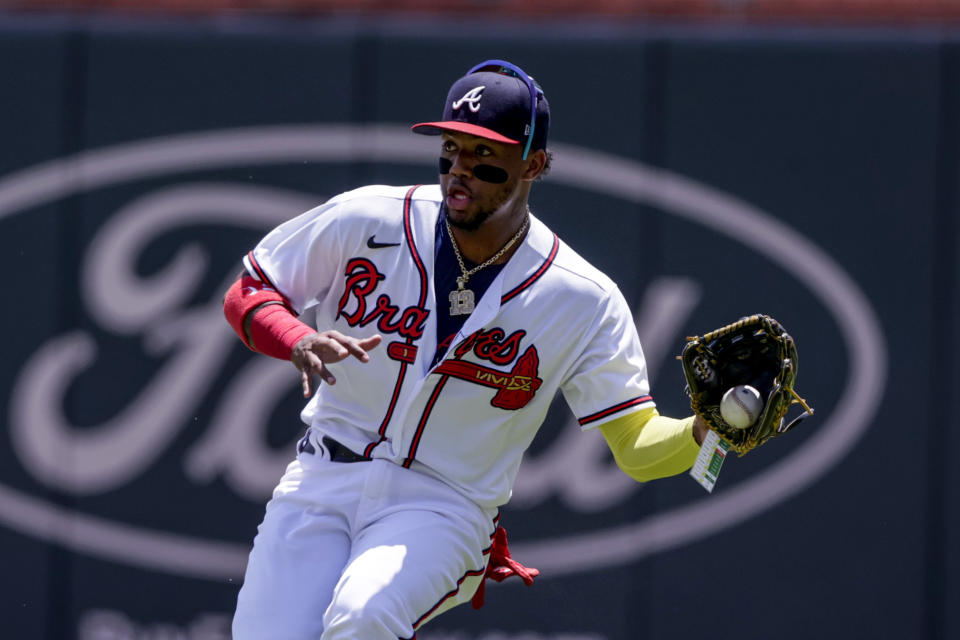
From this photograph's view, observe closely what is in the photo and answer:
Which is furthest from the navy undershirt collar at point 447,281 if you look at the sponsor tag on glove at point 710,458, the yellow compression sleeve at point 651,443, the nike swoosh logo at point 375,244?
the sponsor tag on glove at point 710,458

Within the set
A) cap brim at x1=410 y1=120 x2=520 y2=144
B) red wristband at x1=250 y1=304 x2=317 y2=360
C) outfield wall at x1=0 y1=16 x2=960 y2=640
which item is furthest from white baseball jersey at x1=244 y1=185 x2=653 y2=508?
outfield wall at x1=0 y1=16 x2=960 y2=640

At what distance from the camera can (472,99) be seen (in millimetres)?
2883

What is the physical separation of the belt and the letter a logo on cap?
0.83m

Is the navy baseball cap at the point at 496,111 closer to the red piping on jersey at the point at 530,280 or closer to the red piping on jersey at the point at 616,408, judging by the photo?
the red piping on jersey at the point at 530,280

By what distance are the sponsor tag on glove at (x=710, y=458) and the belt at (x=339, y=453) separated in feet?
2.46

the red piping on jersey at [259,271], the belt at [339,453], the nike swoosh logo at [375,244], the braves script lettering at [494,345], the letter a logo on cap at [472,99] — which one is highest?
the letter a logo on cap at [472,99]

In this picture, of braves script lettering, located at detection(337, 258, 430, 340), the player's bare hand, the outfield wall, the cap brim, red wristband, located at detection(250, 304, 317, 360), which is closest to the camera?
the player's bare hand

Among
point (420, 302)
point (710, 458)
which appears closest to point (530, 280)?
point (420, 302)

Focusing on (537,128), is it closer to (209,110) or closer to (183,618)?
(209,110)

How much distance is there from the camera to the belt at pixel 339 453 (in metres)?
2.92

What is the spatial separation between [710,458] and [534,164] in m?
0.81

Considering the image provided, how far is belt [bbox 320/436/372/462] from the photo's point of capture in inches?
115

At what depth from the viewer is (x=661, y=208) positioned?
16.9ft

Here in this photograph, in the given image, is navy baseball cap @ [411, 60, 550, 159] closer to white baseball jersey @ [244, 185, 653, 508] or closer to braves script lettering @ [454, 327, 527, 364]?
white baseball jersey @ [244, 185, 653, 508]
